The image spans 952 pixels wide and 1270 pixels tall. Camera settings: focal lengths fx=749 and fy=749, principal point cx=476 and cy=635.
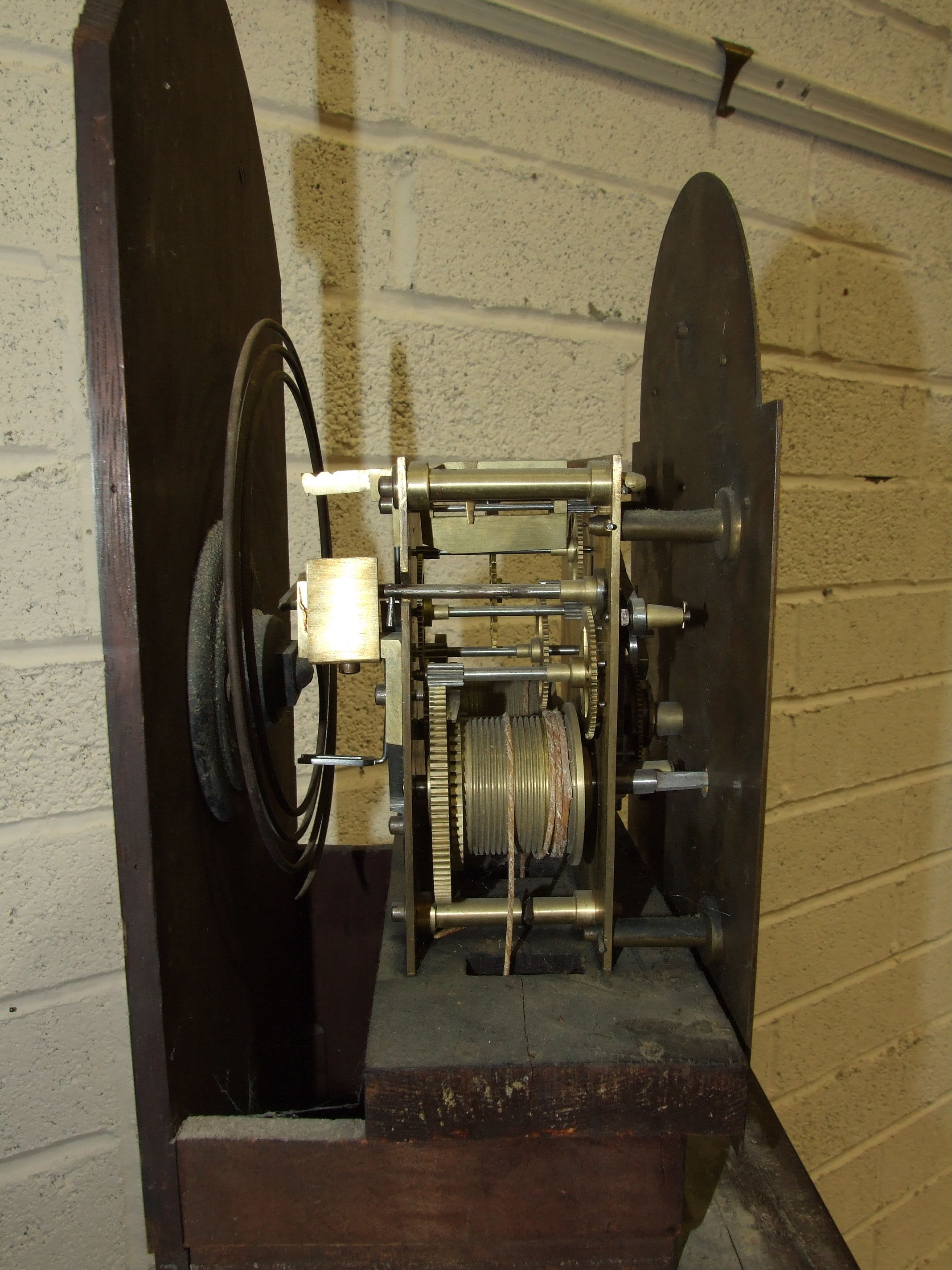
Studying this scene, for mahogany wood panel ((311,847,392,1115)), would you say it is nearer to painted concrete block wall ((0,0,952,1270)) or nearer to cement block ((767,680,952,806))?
painted concrete block wall ((0,0,952,1270))

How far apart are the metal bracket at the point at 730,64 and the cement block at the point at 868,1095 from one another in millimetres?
2053

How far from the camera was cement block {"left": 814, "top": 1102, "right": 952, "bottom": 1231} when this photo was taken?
178 centimetres

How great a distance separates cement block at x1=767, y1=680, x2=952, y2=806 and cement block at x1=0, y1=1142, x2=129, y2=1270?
4.54 ft

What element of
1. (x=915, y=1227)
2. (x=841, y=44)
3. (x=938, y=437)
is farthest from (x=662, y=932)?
(x=915, y=1227)

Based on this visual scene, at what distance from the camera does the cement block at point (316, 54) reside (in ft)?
3.59

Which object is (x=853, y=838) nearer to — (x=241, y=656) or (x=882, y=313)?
(x=882, y=313)

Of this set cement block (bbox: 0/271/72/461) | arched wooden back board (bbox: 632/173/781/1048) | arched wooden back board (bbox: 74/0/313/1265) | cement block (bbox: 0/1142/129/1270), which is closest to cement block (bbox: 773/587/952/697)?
arched wooden back board (bbox: 632/173/781/1048)

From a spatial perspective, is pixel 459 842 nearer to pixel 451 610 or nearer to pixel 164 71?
pixel 451 610

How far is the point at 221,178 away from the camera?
0.78m

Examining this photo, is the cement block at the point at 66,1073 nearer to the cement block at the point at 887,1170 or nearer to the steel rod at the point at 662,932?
the steel rod at the point at 662,932

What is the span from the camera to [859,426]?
1.58 metres

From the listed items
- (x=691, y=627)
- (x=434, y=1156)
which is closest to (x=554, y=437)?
(x=691, y=627)

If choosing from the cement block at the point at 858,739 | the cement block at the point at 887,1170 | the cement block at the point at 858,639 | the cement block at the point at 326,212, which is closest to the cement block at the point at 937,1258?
the cement block at the point at 887,1170

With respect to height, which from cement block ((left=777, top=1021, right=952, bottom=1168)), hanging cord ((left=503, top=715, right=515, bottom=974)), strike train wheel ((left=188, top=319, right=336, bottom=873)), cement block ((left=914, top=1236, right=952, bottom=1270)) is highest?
strike train wheel ((left=188, top=319, right=336, bottom=873))
